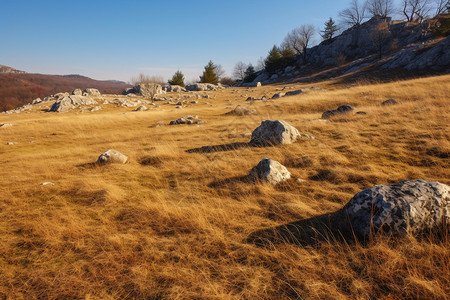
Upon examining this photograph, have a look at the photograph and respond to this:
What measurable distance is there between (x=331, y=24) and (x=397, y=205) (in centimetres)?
7885

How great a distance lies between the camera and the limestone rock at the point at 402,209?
2406 mm

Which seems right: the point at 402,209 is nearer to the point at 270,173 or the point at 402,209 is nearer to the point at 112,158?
the point at 270,173

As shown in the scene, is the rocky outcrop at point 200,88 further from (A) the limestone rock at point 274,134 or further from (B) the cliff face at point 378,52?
(A) the limestone rock at point 274,134

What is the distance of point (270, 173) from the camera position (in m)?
4.43

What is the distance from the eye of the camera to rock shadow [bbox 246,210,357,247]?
2.63 metres

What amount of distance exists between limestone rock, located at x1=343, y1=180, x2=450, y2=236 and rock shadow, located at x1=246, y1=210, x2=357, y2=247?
6.4 inches

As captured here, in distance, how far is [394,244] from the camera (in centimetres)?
234

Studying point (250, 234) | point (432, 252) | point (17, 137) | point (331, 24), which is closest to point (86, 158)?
point (250, 234)

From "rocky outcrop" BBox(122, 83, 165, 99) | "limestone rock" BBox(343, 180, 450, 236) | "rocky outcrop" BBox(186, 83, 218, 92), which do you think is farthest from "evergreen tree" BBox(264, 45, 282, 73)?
"limestone rock" BBox(343, 180, 450, 236)

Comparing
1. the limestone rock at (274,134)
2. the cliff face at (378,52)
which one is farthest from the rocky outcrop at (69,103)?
the cliff face at (378,52)

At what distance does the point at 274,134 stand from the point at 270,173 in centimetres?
315

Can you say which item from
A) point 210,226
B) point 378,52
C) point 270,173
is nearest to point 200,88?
point 378,52

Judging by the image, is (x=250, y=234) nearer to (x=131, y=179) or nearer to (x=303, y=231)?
(x=303, y=231)

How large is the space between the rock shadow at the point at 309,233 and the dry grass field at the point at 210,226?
0.12 metres
